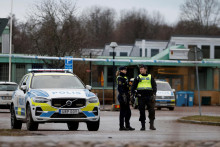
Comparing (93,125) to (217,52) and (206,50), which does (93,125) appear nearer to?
(206,50)

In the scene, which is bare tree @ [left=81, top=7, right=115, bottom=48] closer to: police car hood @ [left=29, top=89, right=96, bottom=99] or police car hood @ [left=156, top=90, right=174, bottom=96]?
police car hood @ [left=156, top=90, right=174, bottom=96]

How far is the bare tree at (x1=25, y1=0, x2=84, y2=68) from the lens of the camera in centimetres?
4450

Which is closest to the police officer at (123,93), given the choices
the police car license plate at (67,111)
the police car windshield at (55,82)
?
the police car windshield at (55,82)

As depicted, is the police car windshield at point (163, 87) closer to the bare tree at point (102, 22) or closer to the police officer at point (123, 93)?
the police officer at point (123, 93)

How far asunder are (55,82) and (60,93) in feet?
3.70

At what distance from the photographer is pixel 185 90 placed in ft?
168

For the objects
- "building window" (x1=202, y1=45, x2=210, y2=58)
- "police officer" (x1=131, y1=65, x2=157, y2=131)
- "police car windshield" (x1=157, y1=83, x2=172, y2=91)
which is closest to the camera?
"police officer" (x1=131, y1=65, x2=157, y2=131)

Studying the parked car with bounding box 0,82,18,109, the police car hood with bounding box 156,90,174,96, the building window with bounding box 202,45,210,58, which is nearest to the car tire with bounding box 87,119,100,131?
the parked car with bounding box 0,82,18,109

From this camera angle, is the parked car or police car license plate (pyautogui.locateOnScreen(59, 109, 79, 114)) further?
the parked car

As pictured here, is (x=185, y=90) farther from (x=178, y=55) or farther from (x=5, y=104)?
(x=5, y=104)

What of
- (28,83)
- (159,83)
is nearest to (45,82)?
(28,83)

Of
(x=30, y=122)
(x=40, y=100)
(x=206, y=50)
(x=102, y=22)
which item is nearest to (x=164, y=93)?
(x=30, y=122)

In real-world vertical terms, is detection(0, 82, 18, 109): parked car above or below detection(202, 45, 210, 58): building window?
below

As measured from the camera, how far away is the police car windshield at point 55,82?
16.6 meters
